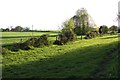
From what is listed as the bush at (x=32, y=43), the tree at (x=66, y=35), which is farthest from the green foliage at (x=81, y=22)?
the bush at (x=32, y=43)

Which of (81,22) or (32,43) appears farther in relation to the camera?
(81,22)

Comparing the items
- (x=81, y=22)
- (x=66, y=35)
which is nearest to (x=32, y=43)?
(x=66, y=35)

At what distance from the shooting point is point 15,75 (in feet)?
67.4

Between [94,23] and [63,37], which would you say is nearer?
[63,37]

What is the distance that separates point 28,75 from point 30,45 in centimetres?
1908

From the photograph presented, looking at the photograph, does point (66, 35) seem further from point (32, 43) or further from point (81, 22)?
point (81, 22)

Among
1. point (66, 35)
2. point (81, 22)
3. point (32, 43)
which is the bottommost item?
point (32, 43)

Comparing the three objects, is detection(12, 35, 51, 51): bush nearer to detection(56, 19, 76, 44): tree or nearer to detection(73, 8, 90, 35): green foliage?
detection(56, 19, 76, 44): tree

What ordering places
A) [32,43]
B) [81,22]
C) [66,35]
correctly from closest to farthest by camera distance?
[32,43] → [66,35] → [81,22]

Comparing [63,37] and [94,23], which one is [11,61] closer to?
[63,37]

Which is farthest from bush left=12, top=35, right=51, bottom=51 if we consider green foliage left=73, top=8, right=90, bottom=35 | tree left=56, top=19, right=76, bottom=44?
green foliage left=73, top=8, right=90, bottom=35

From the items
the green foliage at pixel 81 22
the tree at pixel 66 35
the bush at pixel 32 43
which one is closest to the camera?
the bush at pixel 32 43

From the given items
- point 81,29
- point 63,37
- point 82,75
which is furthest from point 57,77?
point 81,29

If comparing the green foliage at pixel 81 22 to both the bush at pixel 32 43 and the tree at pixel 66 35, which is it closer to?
the tree at pixel 66 35
